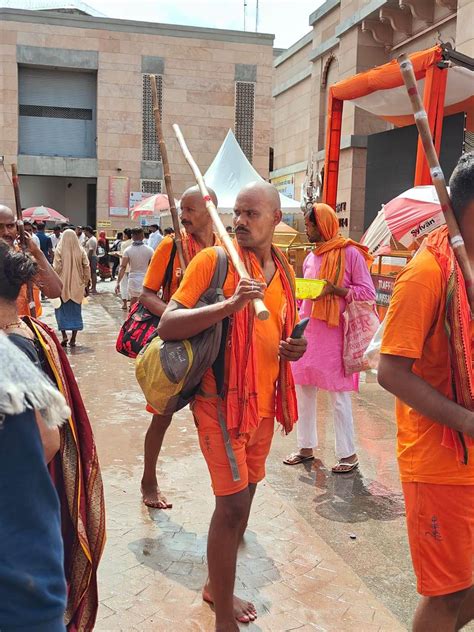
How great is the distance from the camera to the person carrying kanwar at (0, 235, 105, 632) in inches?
90.0

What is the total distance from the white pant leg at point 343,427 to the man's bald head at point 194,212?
5.60ft

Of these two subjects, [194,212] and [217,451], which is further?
[194,212]

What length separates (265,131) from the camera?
119 ft

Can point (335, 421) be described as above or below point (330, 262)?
below

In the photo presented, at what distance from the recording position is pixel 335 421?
16.1 ft

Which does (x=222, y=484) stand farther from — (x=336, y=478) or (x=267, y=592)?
(x=336, y=478)

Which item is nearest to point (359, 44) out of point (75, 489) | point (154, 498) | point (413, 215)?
point (413, 215)

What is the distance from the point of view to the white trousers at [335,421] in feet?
16.0

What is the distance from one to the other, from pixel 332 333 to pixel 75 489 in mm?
2993

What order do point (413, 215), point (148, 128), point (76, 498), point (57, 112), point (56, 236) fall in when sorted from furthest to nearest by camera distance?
1. point (57, 112)
2. point (148, 128)
3. point (56, 236)
4. point (413, 215)
5. point (76, 498)

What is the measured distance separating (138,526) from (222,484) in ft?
4.52

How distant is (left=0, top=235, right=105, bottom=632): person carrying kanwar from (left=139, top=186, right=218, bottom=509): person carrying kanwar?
1440 millimetres

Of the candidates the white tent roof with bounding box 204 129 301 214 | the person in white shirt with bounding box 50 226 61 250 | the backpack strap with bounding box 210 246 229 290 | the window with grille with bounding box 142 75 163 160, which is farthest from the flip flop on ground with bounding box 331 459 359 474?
the window with grille with bounding box 142 75 163 160

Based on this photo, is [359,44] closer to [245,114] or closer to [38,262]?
[38,262]
